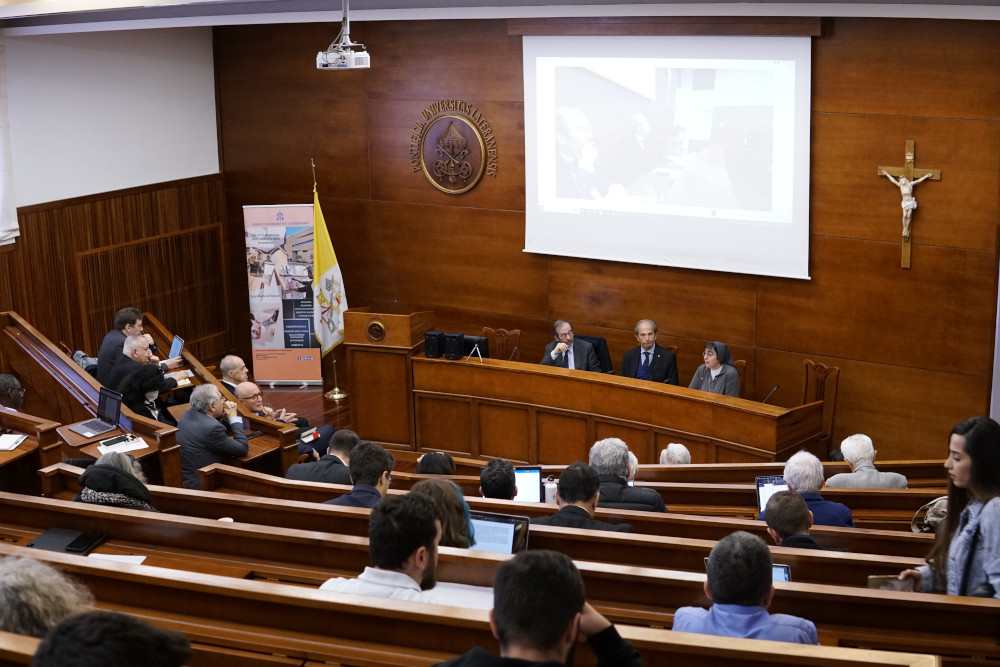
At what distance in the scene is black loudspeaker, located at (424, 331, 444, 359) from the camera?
27.2ft

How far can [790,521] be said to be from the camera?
3.68 m

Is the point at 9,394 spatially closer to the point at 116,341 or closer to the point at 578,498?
the point at 116,341

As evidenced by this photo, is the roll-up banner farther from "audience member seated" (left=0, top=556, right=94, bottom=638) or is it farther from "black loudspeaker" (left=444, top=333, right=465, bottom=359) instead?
"audience member seated" (left=0, top=556, right=94, bottom=638)

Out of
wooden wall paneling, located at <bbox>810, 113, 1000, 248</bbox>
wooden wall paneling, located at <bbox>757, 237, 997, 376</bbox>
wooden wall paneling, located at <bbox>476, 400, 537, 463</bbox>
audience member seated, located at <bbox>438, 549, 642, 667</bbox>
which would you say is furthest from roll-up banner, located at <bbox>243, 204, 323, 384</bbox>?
audience member seated, located at <bbox>438, 549, 642, 667</bbox>

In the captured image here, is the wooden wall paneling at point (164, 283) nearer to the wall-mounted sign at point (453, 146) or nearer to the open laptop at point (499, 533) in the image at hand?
the wall-mounted sign at point (453, 146)

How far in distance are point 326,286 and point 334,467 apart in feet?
15.9

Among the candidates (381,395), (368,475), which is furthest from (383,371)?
(368,475)

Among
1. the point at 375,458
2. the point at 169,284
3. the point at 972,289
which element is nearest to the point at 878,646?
the point at 375,458

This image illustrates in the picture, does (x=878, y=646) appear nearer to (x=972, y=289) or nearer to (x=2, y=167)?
(x=972, y=289)

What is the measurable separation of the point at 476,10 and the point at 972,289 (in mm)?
4022

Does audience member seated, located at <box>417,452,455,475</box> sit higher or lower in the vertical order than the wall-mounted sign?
lower

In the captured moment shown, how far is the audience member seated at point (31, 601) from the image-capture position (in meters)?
2.24

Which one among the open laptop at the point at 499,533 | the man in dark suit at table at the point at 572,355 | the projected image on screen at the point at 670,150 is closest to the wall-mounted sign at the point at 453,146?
the projected image on screen at the point at 670,150

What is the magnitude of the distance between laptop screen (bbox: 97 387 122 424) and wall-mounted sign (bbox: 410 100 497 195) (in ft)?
13.6
